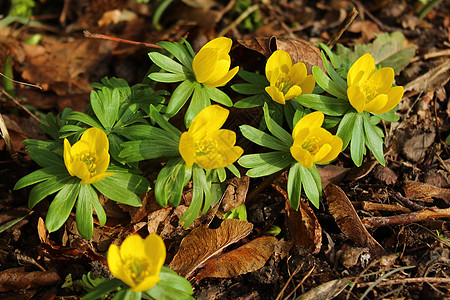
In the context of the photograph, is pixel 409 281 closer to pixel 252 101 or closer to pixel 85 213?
pixel 252 101

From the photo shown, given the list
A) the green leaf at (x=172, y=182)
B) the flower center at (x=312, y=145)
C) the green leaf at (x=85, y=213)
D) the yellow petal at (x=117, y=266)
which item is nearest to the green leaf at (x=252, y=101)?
the flower center at (x=312, y=145)

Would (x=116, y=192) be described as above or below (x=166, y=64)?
below

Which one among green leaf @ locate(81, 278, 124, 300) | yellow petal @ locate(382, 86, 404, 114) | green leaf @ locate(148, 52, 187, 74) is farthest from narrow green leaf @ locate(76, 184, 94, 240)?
yellow petal @ locate(382, 86, 404, 114)

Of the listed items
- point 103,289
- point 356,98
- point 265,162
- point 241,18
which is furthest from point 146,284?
point 241,18

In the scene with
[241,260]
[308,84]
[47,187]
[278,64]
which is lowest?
[241,260]

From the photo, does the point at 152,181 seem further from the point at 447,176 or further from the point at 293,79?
the point at 447,176

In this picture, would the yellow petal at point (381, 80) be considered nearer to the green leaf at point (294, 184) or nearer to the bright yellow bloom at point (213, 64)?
the green leaf at point (294, 184)

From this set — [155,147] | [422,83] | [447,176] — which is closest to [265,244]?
[155,147]

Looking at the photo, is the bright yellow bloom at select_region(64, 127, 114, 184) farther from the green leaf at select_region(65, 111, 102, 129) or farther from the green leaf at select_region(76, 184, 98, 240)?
the green leaf at select_region(65, 111, 102, 129)
